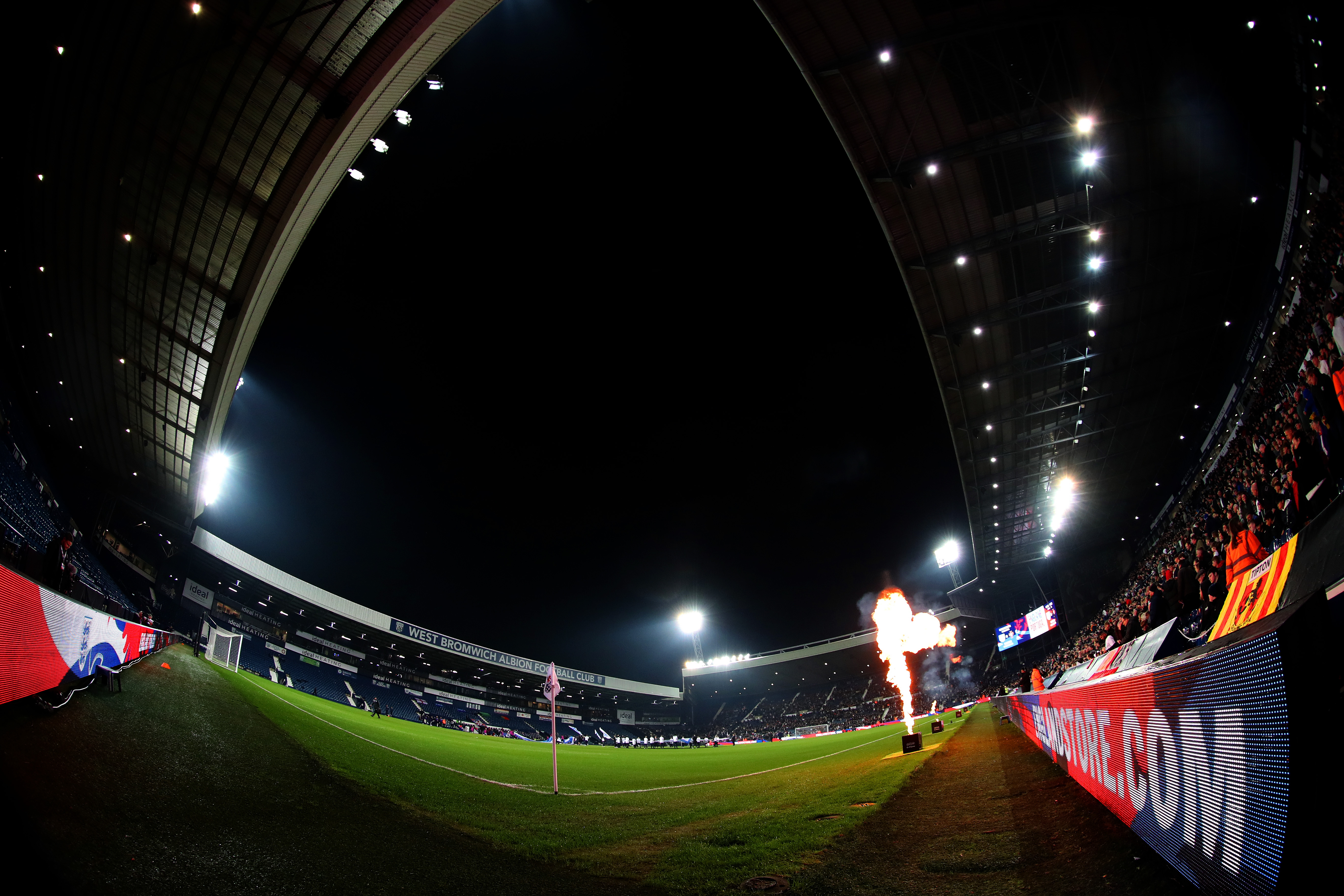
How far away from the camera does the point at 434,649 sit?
151 feet

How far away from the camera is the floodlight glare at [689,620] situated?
194 ft

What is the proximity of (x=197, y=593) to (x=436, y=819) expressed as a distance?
4299 cm

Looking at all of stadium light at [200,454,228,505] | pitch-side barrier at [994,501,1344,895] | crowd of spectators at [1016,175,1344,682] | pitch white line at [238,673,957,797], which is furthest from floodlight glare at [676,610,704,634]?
pitch-side barrier at [994,501,1344,895]

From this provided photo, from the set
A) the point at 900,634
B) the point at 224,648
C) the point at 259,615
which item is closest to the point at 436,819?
the point at 900,634

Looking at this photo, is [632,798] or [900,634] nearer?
[632,798]

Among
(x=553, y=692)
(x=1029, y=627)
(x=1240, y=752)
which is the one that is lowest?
(x=553, y=692)

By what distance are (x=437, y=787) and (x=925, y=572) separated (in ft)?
204

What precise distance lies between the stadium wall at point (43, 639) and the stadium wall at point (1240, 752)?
11.3 metres

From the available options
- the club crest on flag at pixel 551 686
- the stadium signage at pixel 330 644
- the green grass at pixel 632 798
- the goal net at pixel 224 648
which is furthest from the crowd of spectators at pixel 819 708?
the club crest on flag at pixel 551 686

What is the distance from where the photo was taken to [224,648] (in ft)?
117

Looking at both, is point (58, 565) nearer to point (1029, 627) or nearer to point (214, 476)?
point (214, 476)

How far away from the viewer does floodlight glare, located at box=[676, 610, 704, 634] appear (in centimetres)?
5909

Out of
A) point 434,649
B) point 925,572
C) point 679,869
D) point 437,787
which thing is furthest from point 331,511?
point 925,572

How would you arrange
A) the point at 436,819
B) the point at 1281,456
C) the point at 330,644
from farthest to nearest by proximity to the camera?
the point at 330,644 < the point at 1281,456 < the point at 436,819
